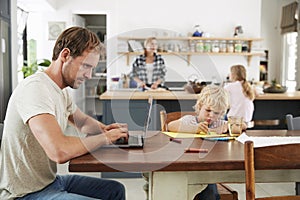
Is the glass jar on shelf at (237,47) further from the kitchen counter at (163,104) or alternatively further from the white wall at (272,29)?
the kitchen counter at (163,104)

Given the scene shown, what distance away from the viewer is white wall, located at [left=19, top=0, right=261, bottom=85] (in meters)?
7.29

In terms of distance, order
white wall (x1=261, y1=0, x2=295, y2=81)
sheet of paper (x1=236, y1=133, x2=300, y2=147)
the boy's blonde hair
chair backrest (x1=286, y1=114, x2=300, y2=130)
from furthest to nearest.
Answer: white wall (x1=261, y1=0, x2=295, y2=81) < chair backrest (x1=286, y1=114, x2=300, y2=130) < the boy's blonde hair < sheet of paper (x1=236, y1=133, x2=300, y2=147)

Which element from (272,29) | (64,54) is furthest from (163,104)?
(272,29)

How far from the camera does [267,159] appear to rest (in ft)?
5.07

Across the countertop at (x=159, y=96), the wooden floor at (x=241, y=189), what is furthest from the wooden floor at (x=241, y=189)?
the countertop at (x=159, y=96)

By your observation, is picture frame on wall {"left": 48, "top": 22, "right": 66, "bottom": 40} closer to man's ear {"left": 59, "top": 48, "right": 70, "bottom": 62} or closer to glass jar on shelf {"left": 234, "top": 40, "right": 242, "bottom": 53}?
glass jar on shelf {"left": 234, "top": 40, "right": 242, "bottom": 53}

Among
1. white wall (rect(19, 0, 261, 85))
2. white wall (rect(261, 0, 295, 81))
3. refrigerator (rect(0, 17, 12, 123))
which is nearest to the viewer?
refrigerator (rect(0, 17, 12, 123))

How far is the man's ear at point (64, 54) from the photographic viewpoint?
5.84 feet

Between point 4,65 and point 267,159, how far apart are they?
13.0 ft

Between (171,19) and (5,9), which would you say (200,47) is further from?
(5,9)

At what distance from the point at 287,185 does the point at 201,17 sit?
160 inches

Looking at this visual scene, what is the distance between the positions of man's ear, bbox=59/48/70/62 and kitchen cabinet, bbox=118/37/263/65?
5401mm

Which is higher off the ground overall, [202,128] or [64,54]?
[64,54]

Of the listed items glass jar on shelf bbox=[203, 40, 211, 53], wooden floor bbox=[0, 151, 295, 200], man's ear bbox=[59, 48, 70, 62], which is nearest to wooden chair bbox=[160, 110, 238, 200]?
man's ear bbox=[59, 48, 70, 62]
